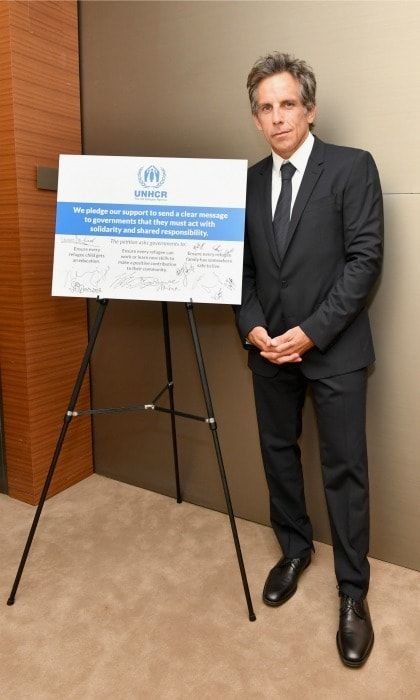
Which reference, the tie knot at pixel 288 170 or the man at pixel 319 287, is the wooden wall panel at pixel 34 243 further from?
the tie knot at pixel 288 170

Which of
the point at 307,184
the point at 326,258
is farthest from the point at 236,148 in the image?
the point at 326,258

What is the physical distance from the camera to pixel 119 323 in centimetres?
269

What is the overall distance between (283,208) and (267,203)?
68 millimetres

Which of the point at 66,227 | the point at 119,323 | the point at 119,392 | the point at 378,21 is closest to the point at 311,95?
the point at 378,21

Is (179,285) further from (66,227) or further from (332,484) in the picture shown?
(332,484)

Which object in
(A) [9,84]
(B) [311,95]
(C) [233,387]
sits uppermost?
(A) [9,84]

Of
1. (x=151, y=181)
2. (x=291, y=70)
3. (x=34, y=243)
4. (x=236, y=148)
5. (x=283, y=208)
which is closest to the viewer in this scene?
(x=291, y=70)

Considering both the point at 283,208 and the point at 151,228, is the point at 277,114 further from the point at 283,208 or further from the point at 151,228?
the point at 151,228

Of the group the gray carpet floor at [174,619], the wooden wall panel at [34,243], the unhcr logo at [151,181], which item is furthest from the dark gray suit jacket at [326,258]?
the wooden wall panel at [34,243]

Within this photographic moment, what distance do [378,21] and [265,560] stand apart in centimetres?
198

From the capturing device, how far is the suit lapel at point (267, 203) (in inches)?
71.5

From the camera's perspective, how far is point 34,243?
246 centimetres

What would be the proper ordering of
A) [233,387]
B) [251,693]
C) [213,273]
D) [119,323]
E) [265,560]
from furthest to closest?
[119,323] → [233,387] → [265,560] → [213,273] → [251,693]

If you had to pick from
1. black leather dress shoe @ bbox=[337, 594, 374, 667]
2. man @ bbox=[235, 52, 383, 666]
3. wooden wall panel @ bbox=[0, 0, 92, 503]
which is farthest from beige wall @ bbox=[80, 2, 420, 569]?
black leather dress shoe @ bbox=[337, 594, 374, 667]
